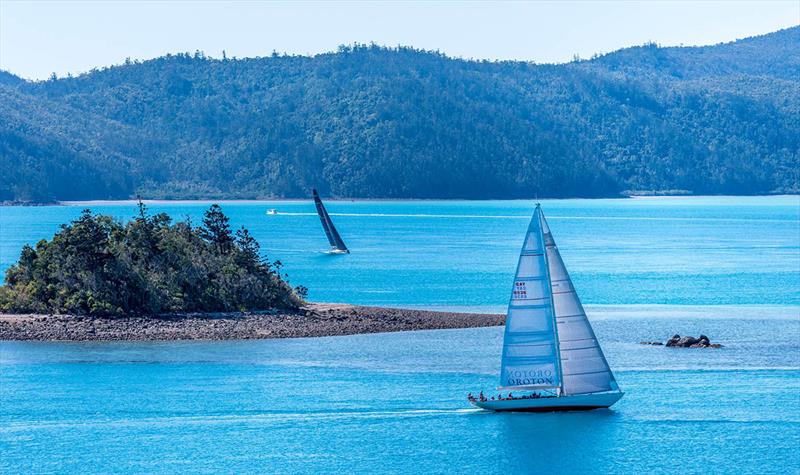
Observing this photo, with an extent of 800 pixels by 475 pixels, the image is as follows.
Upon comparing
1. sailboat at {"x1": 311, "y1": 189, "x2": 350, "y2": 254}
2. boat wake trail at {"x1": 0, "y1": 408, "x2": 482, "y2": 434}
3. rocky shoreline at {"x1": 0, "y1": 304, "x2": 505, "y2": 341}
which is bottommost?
boat wake trail at {"x1": 0, "y1": 408, "x2": 482, "y2": 434}

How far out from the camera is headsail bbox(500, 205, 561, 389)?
154 feet

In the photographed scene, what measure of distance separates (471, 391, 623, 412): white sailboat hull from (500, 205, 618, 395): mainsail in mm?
922

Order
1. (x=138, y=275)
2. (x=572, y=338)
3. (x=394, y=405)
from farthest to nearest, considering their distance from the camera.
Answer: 1. (x=138, y=275)
2. (x=394, y=405)
3. (x=572, y=338)

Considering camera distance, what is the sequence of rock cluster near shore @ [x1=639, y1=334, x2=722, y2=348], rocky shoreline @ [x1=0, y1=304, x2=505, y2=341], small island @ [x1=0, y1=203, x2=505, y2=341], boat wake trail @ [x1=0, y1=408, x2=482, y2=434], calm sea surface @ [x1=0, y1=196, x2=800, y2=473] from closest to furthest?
calm sea surface @ [x1=0, y1=196, x2=800, y2=473], boat wake trail @ [x1=0, y1=408, x2=482, y2=434], rock cluster near shore @ [x1=639, y1=334, x2=722, y2=348], rocky shoreline @ [x1=0, y1=304, x2=505, y2=341], small island @ [x1=0, y1=203, x2=505, y2=341]

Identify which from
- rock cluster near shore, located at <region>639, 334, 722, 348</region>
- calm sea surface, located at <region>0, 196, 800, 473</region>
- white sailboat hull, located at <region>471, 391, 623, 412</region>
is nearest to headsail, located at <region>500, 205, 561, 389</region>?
white sailboat hull, located at <region>471, 391, 623, 412</region>

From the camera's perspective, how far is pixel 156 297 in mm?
73688

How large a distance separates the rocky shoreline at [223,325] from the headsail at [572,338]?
25.0 metres

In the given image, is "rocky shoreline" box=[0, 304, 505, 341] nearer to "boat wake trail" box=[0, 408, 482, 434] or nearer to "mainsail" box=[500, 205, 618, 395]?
"boat wake trail" box=[0, 408, 482, 434]

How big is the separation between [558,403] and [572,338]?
9.30 feet

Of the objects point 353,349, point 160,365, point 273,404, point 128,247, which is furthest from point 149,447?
point 128,247

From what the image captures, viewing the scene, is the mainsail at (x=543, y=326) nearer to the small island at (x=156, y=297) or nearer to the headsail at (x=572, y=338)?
the headsail at (x=572, y=338)

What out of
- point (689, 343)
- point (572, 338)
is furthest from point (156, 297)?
point (572, 338)

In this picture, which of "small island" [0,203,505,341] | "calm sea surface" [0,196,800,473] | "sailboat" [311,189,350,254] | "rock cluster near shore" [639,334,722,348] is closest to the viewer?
"calm sea surface" [0,196,800,473]

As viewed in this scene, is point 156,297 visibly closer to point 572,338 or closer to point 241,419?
point 241,419
